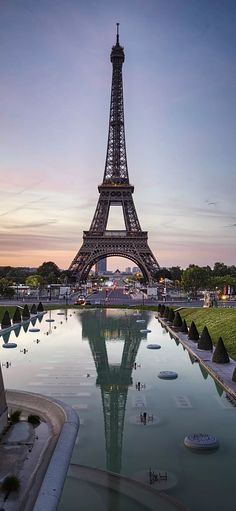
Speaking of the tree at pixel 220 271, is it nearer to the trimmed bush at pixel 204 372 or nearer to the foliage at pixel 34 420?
the trimmed bush at pixel 204 372

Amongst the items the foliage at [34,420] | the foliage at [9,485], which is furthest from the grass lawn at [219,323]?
the foliage at [9,485]

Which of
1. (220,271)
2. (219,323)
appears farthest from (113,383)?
(220,271)

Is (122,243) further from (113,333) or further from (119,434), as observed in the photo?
(119,434)

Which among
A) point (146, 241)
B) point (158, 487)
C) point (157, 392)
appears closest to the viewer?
point (158, 487)

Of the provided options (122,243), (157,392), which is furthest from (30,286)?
(157,392)

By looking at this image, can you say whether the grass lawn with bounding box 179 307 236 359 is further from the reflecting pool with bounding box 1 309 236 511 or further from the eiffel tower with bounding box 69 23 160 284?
the eiffel tower with bounding box 69 23 160 284

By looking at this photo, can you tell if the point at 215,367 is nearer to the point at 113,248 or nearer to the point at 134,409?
the point at 134,409

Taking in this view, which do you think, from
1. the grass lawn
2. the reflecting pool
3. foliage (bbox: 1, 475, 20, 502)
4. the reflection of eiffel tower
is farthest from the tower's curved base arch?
foliage (bbox: 1, 475, 20, 502)
